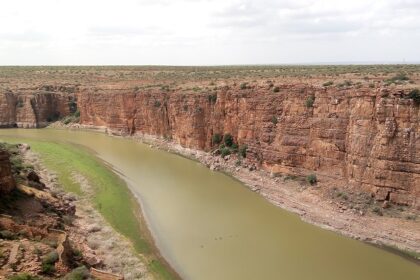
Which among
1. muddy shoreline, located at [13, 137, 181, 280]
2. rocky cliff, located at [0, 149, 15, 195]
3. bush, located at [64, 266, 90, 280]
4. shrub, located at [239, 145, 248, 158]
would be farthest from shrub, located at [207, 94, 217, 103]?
bush, located at [64, 266, 90, 280]

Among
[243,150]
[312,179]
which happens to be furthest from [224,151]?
[312,179]

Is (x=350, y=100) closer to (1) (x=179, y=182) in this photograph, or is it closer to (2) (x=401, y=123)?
(2) (x=401, y=123)

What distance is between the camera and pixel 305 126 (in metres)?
31.9

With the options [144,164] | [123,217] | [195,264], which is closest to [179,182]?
[144,164]

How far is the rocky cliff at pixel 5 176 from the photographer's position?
20.1 m

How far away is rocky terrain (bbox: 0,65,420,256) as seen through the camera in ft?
82.1

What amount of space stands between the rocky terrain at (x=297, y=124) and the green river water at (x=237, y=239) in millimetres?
3025

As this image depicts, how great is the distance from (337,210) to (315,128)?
6.72m

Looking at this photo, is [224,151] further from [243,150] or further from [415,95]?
[415,95]

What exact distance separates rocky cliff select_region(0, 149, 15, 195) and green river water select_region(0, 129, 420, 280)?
7.86m

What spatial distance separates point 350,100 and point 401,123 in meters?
4.22

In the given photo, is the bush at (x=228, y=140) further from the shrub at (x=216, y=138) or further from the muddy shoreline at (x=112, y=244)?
the muddy shoreline at (x=112, y=244)

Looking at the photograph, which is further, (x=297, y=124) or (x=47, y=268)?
(x=297, y=124)

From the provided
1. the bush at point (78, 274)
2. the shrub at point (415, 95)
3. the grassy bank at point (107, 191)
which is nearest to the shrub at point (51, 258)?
the bush at point (78, 274)
